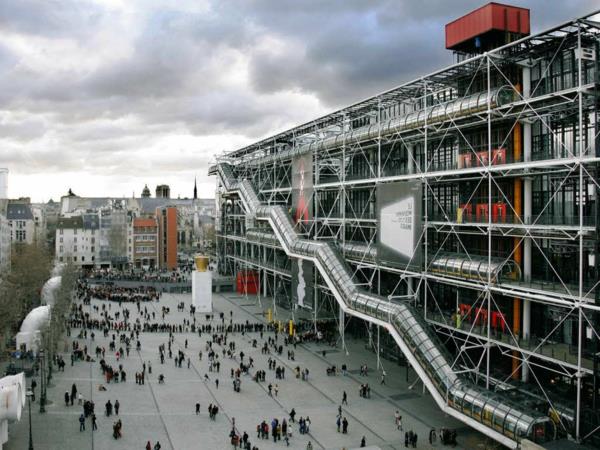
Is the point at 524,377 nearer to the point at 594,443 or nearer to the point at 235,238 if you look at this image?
the point at 594,443

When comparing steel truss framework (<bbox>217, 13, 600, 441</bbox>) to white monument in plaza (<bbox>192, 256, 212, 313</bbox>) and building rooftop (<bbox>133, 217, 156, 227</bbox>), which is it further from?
building rooftop (<bbox>133, 217, 156, 227</bbox>)

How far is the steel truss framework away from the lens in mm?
19500

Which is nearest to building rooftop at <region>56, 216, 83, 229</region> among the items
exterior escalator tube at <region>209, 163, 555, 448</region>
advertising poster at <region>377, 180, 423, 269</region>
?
exterior escalator tube at <region>209, 163, 555, 448</region>

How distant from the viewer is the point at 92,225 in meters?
86.3

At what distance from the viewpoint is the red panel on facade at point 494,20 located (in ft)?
85.7

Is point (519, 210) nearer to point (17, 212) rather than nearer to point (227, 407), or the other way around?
point (227, 407)

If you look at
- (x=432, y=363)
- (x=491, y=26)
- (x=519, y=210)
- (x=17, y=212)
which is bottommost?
(x=432, y=363)

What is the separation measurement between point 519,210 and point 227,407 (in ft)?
47.0

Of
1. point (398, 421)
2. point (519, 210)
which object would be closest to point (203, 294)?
point (398, 421)

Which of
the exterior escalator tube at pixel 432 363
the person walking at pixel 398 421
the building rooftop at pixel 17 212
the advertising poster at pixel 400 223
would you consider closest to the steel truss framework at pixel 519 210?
the advertising poster at pixel 400 223

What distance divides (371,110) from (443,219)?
10812 millimetres

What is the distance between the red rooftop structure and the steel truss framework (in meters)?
1.95

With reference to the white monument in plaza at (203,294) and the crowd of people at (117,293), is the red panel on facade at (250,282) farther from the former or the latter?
the white monument in plaza at (203,294)

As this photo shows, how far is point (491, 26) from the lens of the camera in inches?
1030
